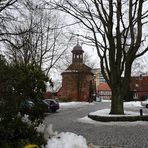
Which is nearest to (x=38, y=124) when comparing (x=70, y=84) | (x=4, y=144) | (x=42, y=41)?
(x=4, y=144)

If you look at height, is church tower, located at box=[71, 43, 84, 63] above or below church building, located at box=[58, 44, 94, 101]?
above

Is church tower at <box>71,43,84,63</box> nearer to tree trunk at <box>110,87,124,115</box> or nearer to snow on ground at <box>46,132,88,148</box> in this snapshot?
tree trunk at <box>110,87,124,115</box>

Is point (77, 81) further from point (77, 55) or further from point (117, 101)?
point (117, 101)

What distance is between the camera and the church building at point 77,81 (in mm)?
90613

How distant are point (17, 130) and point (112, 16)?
20.4m

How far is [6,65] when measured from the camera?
10055 mm

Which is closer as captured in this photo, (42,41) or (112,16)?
(112,16)

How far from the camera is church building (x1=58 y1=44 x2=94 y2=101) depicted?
90613mm

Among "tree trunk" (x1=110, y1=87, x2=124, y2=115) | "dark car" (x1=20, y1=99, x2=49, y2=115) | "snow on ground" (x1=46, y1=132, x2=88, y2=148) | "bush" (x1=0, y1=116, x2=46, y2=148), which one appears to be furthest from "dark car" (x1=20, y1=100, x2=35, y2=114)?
"tree trunk" (x1=110, y1=87, x2=124, y2=115)

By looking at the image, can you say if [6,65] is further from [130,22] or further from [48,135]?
[130,22]

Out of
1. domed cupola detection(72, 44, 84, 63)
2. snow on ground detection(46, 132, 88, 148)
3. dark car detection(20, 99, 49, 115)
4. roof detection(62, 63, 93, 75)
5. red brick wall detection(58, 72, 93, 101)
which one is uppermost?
domed cupola detection(72, 44, 84, 63)

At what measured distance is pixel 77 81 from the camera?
298 feet

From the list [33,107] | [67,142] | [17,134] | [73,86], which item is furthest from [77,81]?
[67,142]

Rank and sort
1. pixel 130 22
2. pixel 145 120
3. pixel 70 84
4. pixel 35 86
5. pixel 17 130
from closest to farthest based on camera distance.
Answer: pixel 17 130 < pixel 35 86 < pixel 145 120 < pixel 130 22 < pixel 70 84
